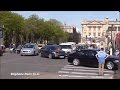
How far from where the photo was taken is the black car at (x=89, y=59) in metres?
27.1

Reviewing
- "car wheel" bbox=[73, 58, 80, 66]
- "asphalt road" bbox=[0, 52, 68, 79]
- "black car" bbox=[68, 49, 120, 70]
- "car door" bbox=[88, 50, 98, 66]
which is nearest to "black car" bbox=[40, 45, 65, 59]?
"asphalt road" bbox=[0, 52, 68, 79]

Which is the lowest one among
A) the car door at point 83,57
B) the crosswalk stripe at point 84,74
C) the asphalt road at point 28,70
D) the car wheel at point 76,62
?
the crosswalk stripe at point 84,74

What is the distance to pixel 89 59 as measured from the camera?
2850 centimetres

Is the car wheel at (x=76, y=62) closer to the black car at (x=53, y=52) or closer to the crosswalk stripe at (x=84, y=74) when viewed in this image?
the crosswalk stripe at (x=84, y=74)

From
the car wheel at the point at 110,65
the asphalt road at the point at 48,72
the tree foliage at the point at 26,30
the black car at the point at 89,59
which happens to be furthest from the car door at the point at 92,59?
the tree foliage at the point at 26,30

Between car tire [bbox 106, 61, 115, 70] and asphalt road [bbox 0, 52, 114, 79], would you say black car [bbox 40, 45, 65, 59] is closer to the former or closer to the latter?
asphalt road [bbox 0, 52, 114, 79]

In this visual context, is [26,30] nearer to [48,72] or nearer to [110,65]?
[110,65]

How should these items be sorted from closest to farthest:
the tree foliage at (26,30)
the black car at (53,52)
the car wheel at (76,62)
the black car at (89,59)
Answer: the black car at (89,59) → the car wheel at (76,62) → the black car at (53,52) → the tree foliage at (26,30)
